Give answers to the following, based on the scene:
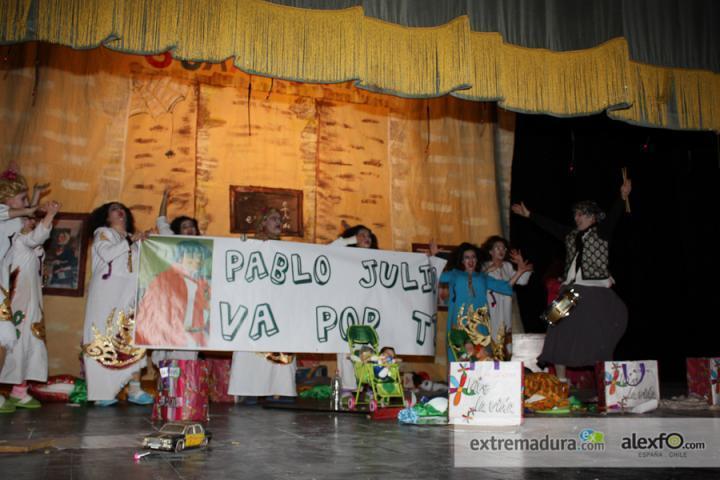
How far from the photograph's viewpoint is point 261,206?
8.89 metres

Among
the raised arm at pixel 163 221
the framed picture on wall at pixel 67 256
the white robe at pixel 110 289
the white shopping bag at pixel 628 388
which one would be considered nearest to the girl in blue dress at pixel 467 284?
the white shopping bag at pixel 628 388

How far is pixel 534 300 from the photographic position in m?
9.77

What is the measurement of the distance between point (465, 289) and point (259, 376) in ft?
8.00

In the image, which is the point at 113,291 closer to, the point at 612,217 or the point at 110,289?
the point at 110,289

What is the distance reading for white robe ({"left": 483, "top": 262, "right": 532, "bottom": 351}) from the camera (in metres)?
8.76

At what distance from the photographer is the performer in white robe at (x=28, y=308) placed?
6258 mm

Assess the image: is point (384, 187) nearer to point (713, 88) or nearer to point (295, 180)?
point (295, 180)

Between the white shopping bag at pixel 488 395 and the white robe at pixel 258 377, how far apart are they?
2413 millimetres

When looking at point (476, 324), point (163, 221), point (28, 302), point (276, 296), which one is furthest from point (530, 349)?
point (28, 302)

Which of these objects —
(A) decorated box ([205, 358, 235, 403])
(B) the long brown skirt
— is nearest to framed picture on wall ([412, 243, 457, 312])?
(B) the long brown skirt

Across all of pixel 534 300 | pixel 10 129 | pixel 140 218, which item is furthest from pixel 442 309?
pixel 10 129

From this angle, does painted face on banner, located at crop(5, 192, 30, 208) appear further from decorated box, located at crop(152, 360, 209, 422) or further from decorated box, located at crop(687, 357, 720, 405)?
decorated box, located at crop(687, 357, 720, 405)

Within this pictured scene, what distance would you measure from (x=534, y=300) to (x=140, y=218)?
16.9ft

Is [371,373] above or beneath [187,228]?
beneath
